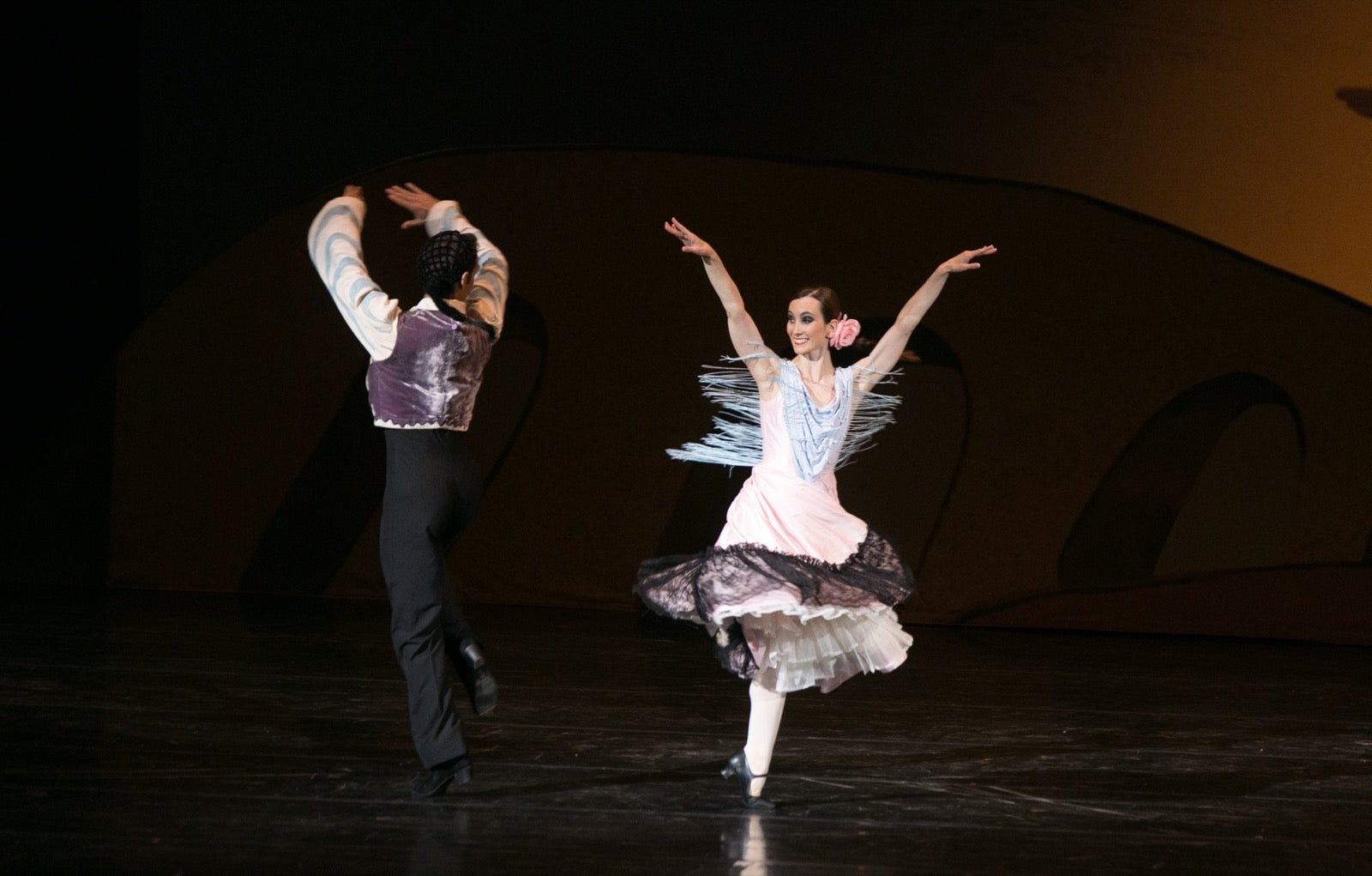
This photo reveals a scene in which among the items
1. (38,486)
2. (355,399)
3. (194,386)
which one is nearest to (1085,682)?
(355,399)

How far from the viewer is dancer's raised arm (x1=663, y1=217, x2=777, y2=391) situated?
3.05 metres

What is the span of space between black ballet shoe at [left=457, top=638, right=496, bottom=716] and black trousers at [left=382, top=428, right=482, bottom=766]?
0.22ft

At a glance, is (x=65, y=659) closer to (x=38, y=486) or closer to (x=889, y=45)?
(x=38, y=486)

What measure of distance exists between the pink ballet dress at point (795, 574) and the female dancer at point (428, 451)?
0.44 meters

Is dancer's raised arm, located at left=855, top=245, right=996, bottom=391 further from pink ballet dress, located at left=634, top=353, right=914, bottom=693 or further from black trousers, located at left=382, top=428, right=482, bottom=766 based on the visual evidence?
black trousers, located at left=382, top=428, right=482, bottom=766

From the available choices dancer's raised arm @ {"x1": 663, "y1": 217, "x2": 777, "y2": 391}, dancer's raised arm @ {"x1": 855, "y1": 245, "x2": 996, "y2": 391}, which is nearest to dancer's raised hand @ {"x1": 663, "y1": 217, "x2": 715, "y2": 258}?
dancer's raised arm @ {"x1": 663, "y1": 217, "x2": 777, "y2": 391}

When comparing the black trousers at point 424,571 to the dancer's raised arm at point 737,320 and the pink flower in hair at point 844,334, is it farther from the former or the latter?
A: the pink flower in hair at point 844,334

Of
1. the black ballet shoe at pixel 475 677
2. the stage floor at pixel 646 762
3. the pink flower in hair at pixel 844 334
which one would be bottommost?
the stage floor at pixel 646 762

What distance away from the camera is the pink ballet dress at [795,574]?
2.90 m

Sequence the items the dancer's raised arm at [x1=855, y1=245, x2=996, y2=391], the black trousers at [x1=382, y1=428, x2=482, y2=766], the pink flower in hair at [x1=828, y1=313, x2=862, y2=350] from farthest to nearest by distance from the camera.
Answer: the pink flower in hair at [x1=828, y1=313, x2=862, y2=350]
the dancer's raised arm at [x1=855, y1=245, x2=996, y2=391]
the black trousers at [x1=382, y1=428, x2=482, y2=766]

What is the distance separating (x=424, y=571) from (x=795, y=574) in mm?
766

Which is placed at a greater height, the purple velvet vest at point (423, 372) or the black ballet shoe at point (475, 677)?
the purple velvet vest at point (423, 372)
